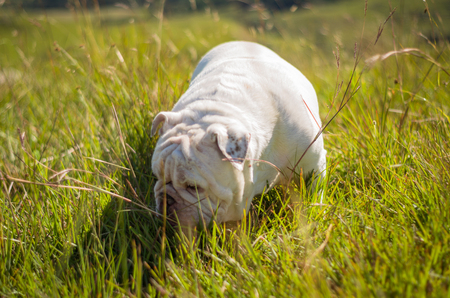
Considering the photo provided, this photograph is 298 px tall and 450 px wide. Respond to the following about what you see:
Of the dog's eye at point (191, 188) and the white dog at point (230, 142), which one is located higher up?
the white dog at point (230, 142)

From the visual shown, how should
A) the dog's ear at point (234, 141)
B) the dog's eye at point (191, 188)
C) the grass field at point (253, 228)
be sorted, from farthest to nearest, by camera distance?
the dog's eye at point (191, 188) < the dog's ear at point (234, 141) < the grass field at point (253, 228)

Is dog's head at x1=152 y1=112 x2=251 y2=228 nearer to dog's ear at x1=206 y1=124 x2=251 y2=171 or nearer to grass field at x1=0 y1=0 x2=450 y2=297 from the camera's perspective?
dog's ear at x1=206 y1=124 x2=251 y2=171

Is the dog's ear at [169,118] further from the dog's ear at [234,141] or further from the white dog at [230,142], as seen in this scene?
the dog's ear at [234,141]

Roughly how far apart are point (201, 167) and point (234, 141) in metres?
0.26

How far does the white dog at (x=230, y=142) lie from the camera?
5.99 feet

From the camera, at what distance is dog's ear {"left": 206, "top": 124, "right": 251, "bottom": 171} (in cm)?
174

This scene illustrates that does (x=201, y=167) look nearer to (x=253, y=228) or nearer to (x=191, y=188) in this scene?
(x=191, y=188)

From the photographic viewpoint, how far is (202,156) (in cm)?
183

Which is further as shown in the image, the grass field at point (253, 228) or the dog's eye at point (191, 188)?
the dog's eye at point (191, 188)

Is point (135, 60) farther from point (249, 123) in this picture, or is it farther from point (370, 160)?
point (370, 160)

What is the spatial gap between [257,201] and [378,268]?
3.54 ft

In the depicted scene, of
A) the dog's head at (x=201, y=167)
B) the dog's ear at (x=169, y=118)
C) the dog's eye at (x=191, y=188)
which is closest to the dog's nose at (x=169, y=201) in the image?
the dog's head at (x=201, y=167)

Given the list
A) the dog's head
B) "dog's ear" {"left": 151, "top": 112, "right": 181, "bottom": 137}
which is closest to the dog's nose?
the dog's head

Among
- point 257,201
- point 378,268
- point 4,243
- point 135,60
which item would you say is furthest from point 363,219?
point 135,60
